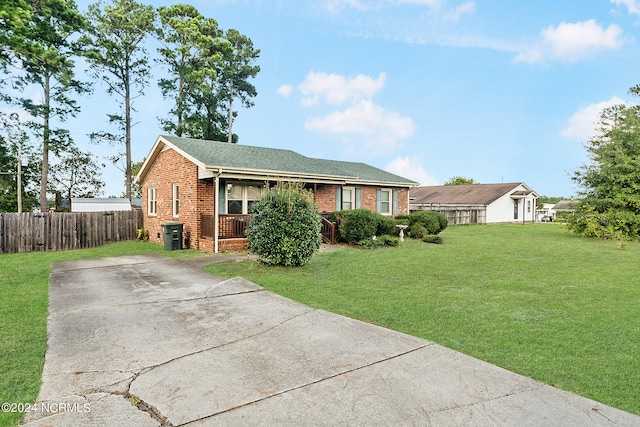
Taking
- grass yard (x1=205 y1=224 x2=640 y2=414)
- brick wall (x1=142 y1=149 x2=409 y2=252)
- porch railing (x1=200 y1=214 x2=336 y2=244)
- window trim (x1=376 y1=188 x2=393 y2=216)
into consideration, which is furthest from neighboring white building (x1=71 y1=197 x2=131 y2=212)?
grass yard (x1=205 y1=224 x2=640 y2=414)

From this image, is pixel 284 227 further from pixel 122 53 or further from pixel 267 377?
pixel 122 53

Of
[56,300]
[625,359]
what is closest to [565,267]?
[625,359]

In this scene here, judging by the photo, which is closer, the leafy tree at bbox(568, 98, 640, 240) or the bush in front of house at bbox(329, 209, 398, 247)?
the bush in front of house at bbox(329, 209, 398, 247)

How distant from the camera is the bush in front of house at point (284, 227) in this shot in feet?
30.4

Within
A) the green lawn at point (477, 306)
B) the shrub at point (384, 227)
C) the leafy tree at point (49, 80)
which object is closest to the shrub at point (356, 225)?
the shrub at point (384, 227)

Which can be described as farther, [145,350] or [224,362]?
[145,350]

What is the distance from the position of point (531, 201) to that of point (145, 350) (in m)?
42.9

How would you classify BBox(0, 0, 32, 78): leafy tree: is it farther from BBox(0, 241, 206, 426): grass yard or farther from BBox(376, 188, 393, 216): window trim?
BBox(376, 188, 393, 216): window trim

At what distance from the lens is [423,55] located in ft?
59.8

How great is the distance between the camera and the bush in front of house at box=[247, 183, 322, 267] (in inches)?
364

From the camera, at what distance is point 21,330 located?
194 inches

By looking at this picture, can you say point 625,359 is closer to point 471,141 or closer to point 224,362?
point 224,362

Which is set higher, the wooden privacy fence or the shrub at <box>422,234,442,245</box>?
the wooden privacy fence

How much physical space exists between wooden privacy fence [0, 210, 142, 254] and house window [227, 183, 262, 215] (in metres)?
6.74
